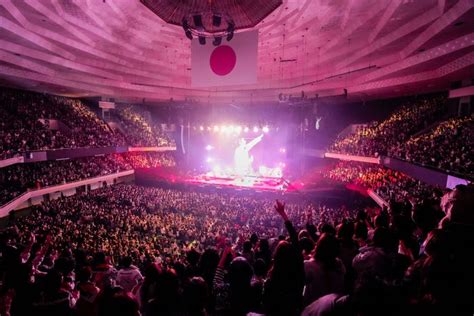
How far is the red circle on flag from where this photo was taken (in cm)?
732

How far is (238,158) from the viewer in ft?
120

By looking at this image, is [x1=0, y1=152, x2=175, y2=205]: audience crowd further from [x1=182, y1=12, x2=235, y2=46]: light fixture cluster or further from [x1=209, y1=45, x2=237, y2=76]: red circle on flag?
[x1=182, y1=12, x2=235, y2=46]: light fixture cluster

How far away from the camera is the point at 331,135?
31.2 metres

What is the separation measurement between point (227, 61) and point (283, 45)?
11.3 m

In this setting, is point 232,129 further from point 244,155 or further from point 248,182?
point 248,182

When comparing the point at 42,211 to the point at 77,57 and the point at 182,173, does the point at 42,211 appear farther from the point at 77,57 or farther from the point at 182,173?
the point at 182,173

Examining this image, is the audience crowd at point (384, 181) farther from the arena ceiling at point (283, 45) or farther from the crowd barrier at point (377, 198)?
the arena ceiling at point (283, 45)

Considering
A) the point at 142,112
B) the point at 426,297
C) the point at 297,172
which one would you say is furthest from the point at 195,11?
the point at 142,112

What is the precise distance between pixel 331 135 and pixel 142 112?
2270 centimetres

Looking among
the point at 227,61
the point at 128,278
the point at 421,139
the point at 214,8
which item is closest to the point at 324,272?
the point at 128,278

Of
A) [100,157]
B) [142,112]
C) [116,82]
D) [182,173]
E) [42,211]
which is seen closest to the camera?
[42,211]

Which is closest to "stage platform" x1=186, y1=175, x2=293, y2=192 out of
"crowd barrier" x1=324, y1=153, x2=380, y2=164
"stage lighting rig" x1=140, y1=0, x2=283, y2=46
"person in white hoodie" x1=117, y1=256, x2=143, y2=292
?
"crowd barrier" x1=324, y1=153, x2=380, y2=164

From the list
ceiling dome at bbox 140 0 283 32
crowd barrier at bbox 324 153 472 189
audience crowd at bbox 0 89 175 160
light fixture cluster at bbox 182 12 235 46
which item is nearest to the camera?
ceiling dome at bbox 140 0 283 32

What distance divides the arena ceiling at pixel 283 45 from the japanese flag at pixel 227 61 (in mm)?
5827
